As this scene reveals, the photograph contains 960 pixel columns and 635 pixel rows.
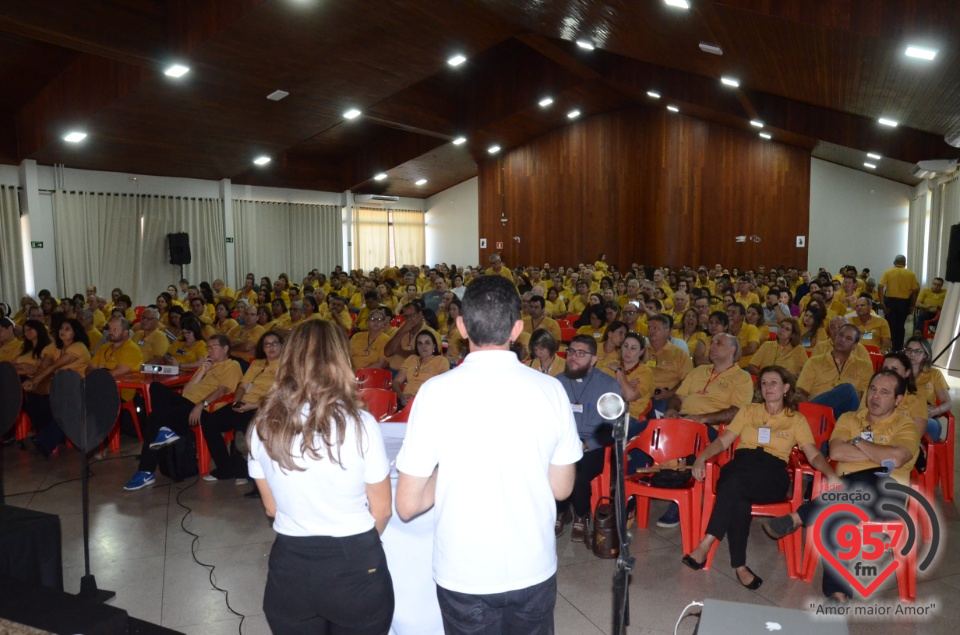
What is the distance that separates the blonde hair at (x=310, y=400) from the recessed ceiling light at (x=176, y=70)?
8.23 metres

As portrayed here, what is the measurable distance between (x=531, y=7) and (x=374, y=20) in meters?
2.15

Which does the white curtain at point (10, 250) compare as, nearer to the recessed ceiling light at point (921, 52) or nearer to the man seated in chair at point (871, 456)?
the man seated in chair at point (871, 456)

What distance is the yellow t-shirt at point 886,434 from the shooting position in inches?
140

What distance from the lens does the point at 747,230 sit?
17.0 meters

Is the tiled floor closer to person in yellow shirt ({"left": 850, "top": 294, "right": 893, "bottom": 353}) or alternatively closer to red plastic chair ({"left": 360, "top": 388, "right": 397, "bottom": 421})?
red plastic chair ({"left": 360, "top": 388, "right": 397, "bottom": 421})

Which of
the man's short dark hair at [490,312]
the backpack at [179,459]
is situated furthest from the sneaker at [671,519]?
the backpack at [179,459]

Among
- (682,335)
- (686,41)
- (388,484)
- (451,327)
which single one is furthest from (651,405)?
(686,41)

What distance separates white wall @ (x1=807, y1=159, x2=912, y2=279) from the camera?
1695 cm

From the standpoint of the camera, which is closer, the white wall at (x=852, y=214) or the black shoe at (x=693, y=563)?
the black shoe at (x=693, y=563)

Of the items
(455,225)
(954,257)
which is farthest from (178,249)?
(954,257)

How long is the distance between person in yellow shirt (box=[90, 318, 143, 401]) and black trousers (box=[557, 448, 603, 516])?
13.5 ft

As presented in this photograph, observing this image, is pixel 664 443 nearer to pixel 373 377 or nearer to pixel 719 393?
pixel 719 393

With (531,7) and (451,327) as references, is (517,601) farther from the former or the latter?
(531,7)

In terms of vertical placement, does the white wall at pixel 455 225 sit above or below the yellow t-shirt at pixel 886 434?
above
